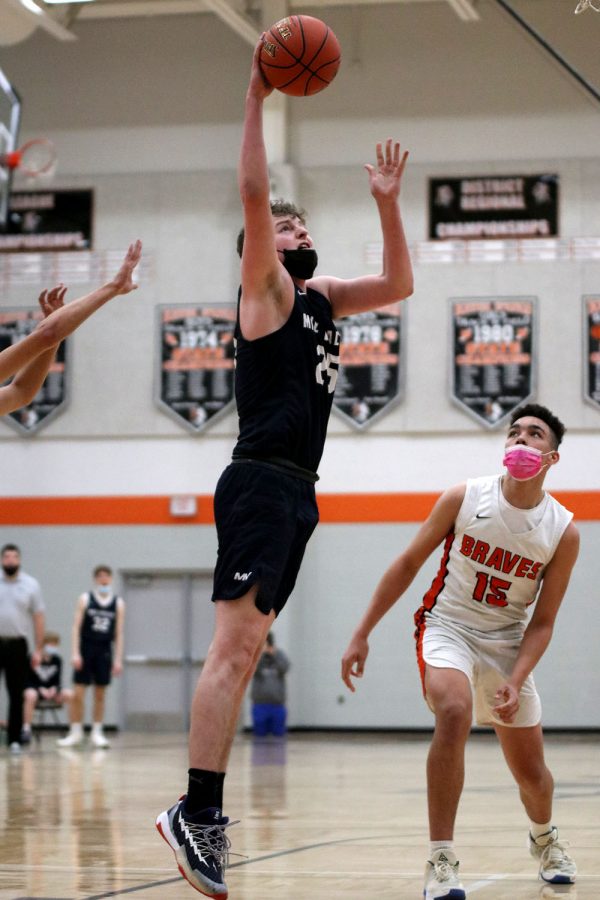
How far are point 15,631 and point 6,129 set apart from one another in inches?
227

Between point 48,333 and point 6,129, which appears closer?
point 48,333

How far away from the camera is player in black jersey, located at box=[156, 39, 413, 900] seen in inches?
161

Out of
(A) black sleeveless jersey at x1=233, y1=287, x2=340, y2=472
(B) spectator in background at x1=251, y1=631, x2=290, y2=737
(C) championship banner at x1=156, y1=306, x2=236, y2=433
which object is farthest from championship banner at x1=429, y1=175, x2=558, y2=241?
(A) black sleeveless jersey at x1=233, y1=287, x2=340, y2=472

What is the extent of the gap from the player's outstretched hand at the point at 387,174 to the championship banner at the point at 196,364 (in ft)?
45.7

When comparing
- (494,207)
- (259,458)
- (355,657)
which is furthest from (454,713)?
(494,207)

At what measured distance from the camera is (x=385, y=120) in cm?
1875

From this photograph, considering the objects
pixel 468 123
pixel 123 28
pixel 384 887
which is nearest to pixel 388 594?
pixel 384 887

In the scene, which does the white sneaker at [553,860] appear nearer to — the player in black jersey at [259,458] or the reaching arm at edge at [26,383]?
the player in black jersey at [259,458]

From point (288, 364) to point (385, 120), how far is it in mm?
15103

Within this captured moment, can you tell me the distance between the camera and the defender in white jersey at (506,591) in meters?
5.20

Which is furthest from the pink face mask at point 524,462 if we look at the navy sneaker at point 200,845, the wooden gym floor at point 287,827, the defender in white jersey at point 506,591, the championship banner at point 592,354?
the championship banner at point 592,354

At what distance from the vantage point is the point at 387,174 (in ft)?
15.2

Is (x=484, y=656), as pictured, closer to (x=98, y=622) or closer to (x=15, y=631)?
(x=15, y=631)

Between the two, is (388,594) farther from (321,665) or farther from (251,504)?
(321,665)
